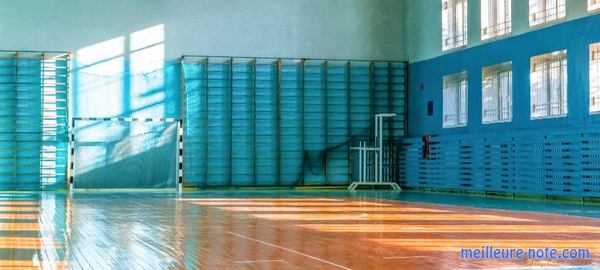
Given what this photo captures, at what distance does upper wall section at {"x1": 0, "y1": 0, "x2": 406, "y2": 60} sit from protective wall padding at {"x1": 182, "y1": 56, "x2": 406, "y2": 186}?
422mm

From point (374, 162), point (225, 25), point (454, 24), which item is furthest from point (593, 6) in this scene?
point (225, 25)

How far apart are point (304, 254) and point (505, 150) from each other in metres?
12.7

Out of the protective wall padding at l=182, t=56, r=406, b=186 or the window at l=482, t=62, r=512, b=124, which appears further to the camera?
the protective wall padding at l=182, t=56, r=406, b=186

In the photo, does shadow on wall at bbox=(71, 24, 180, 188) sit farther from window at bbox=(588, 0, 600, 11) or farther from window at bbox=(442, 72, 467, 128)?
window at bbox=(588, 0, 600, 11)

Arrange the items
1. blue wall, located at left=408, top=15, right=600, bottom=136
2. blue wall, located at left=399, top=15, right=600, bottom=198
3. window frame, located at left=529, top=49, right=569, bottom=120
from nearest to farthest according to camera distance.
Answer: blue wall, located at left=399, top=15, right=600, bottom=198 < blue wall, located at left=408, top=15, right=600, bottom=136 < window frame, located at left=529, top=49, right=569, bottom=120

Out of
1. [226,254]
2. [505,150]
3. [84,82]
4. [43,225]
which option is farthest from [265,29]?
[226,254]

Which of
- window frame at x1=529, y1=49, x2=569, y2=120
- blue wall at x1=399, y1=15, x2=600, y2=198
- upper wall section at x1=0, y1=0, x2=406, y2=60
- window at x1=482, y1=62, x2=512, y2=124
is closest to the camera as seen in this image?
blue wall at x1=399, y1=15, x2=600, y2=198

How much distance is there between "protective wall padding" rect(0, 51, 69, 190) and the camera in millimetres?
21000

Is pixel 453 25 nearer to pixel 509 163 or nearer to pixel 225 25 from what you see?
pixel 509 163

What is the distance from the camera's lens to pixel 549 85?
17.4 meters

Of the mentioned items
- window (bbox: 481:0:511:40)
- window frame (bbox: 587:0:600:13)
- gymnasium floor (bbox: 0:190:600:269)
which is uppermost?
window (bbox: 481:0:511:40)

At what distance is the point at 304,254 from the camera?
6.62 metres

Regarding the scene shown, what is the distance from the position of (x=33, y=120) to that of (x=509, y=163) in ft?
39.0

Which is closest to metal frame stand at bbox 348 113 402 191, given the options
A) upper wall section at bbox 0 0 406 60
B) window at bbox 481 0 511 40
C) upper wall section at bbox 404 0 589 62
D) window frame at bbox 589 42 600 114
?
upper wall section at bbox 404 0 589 62
